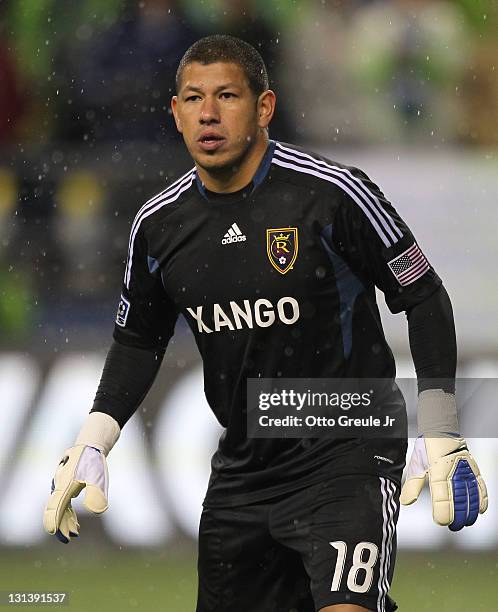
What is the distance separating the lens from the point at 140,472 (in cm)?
719

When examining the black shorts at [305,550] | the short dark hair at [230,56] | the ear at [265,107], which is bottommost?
the black shorts at [305,550]

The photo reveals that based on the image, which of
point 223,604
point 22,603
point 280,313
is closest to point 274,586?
point 223,604

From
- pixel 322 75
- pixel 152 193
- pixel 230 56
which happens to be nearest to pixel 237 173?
pixel 230 56

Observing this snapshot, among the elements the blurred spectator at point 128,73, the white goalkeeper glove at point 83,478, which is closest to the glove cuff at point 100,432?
the white goalkeeper glove at point 83,478

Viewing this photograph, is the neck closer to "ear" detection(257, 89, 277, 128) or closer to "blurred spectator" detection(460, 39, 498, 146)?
"ear" detection(257, 89, 277, 128)

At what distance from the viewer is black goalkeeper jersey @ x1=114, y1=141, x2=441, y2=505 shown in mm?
4188

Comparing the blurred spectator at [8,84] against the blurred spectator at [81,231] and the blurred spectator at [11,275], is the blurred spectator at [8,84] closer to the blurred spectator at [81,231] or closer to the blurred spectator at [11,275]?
the blurred spectator at [11,275]

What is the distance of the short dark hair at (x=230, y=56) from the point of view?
4.25 metres

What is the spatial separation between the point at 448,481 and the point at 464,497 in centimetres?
6

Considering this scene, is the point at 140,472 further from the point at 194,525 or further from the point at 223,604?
the point at 223,604

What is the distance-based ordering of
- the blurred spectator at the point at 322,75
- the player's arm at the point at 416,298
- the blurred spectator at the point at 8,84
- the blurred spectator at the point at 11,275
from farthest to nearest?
the blurred spectator at the point at 8,84, the blurred spectator at the point at 322,75, the blurred spectator at the point at 11,275, the player's arm at the point at 416,298

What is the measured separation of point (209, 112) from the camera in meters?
4.16

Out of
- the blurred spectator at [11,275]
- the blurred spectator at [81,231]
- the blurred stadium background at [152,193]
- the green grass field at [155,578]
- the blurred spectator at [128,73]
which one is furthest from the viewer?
the blurred spectator at [128,73]

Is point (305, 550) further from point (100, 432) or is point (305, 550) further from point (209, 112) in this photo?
point (209, 112)
